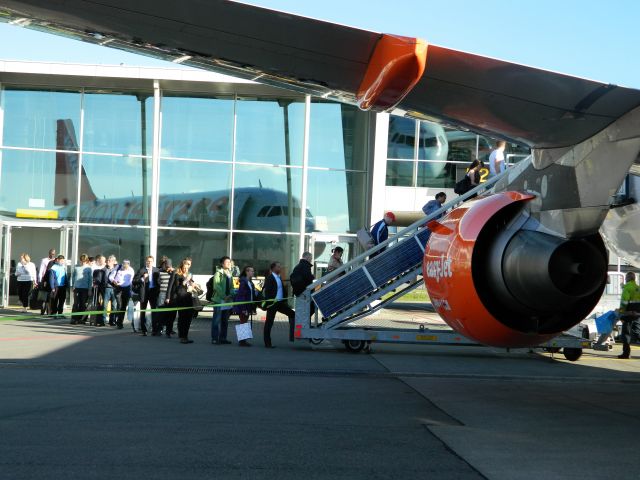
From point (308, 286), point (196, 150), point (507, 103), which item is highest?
point (196, 150)

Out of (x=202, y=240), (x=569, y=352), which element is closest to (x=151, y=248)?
(x=202, y=240)

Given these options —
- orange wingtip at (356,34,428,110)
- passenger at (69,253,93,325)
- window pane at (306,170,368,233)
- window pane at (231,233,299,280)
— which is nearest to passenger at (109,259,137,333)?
passenger at (69,253,93,325)

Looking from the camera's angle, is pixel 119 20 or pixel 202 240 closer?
pixel 119 20

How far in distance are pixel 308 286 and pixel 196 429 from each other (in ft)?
27.9

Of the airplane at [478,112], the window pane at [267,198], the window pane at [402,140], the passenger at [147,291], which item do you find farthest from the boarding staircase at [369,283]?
the window pane at [402,140]

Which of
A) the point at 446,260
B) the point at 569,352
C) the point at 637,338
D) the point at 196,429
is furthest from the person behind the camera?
the point at 637,338

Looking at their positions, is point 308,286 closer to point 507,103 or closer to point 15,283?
point 507,103

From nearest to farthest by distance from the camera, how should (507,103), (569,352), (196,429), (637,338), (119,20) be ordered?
(119,20) → (507,103) → (196,429) → (569,352) → (637,338)

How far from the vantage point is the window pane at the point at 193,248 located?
27.2m

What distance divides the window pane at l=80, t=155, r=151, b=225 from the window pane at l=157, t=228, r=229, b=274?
93 centimetres

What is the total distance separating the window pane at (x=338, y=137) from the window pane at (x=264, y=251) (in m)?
2.94

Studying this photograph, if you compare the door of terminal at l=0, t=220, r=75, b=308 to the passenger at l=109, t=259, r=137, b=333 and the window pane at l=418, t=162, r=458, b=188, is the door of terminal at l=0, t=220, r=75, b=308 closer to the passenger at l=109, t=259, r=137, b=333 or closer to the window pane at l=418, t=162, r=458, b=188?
the passenger at l=109, t=259, r=137, b=333

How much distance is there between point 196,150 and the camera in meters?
27.7

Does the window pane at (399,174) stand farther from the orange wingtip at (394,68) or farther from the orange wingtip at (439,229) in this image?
the orange wingtip at (394,68)
